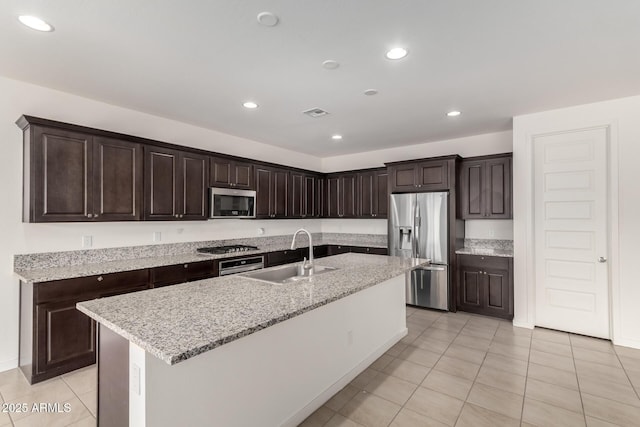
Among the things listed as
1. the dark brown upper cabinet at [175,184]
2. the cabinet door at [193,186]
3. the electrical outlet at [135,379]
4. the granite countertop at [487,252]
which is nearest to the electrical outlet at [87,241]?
the dark brown upper cabinet at [175,184]

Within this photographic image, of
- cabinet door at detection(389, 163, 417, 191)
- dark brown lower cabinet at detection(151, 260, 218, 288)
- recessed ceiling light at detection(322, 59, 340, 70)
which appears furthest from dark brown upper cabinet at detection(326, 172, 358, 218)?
recessed ceiling light at detection(322, 59, 340, 70)

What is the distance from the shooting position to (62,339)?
2744 mm

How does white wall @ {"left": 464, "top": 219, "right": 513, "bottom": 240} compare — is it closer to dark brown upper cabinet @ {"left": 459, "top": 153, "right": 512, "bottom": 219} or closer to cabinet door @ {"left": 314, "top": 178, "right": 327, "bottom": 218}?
dark brown upper cabinet @ {"left": 459, "top": 153, "right": 512, "bottom": 219}

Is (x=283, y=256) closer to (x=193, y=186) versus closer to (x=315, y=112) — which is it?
(x=193, y=186)

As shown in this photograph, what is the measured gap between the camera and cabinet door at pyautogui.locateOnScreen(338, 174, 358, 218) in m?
5.91

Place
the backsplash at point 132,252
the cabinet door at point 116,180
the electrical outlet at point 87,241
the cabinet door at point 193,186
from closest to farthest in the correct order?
the backsplash at point 132,252, the cabinet door at point 116,180, the electrical outlet at point 87,241, the cabinet door at point 193,186

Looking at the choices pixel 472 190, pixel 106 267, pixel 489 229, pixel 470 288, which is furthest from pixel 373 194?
pixel 106 267

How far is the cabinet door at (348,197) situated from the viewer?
5906mm

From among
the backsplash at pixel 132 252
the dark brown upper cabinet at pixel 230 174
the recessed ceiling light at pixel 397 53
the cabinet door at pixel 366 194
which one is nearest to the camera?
the recessed ceiling light at pixel 397 53

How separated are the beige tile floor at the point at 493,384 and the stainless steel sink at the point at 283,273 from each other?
3.30 ft

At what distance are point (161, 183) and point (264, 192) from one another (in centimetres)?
165

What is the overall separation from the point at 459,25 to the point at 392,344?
2953 millimetres

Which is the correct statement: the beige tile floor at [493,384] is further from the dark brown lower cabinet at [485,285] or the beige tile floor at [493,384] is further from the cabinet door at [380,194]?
the cabinet door at [380,194]

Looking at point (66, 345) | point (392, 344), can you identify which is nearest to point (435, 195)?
point (392, 344)
